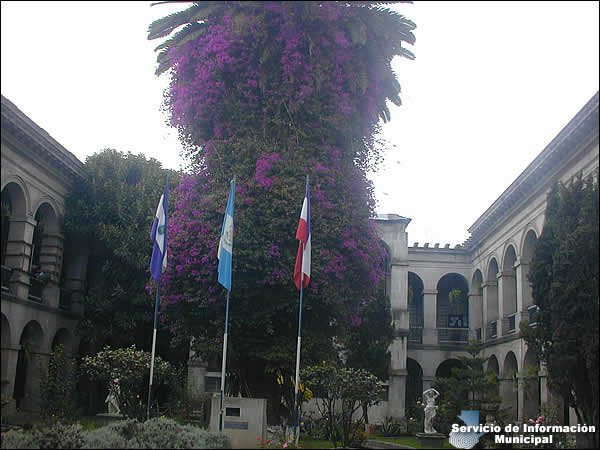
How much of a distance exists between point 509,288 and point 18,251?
18711 mm

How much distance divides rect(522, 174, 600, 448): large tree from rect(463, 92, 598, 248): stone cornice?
1.79m

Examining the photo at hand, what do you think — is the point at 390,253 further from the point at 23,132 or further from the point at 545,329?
the point at 23,132

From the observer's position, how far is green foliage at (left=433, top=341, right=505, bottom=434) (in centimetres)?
2142

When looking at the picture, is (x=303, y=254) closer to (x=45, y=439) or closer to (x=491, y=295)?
(x=45, y=439)

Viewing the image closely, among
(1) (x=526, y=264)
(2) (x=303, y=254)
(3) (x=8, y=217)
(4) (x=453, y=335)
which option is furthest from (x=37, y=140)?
(4) (x=453, y=335)

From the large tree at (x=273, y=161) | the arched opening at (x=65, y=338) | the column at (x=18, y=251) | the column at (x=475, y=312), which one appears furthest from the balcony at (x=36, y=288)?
the column at (x=475, y=312)

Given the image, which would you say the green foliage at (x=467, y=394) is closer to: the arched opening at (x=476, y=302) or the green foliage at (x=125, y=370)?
the arched opening at (x=476, y=302)

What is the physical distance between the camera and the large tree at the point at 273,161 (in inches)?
804

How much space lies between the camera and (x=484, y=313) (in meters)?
32.3

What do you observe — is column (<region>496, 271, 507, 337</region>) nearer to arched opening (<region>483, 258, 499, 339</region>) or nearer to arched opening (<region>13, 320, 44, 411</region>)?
arched opening (<region>483, 258, 499, 339</region>)

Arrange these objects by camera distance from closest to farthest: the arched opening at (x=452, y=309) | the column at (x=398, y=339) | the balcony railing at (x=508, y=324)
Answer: the balcony railing at (x=508, y=324)
the column at (x=398, y=339)
the arched opening at (x=452, y=309)

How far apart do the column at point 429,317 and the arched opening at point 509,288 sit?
5.45 m

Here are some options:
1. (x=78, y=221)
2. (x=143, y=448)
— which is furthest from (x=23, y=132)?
(x=143, y=448)

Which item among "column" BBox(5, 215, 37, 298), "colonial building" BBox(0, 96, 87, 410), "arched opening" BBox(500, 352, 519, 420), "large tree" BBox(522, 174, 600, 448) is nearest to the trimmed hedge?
"colonial building" BBox(0, 96, 87, 410)
